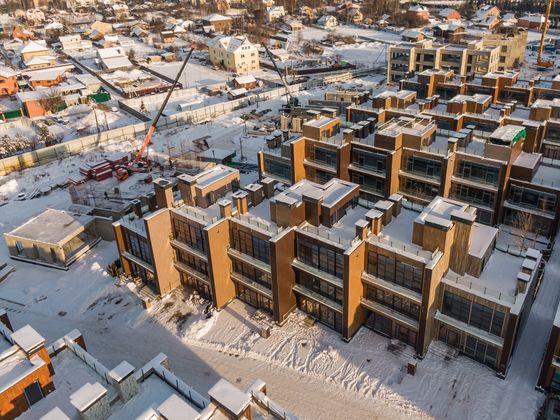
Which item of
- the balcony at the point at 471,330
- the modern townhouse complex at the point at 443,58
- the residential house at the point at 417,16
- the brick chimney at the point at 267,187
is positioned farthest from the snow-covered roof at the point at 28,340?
the residential house at the point at 417,16

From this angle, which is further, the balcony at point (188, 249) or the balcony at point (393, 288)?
the balcony at point (188, 249)

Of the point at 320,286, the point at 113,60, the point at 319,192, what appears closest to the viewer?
the point at 320,286

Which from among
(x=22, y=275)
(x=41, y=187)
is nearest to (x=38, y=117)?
(x=41, y=187)

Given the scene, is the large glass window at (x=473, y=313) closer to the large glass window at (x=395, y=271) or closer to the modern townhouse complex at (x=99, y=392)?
the large glass window at (x=395, y=271)

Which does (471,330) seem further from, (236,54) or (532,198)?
(236,54)

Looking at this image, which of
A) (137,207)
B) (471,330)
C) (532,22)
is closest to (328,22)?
(532,22)

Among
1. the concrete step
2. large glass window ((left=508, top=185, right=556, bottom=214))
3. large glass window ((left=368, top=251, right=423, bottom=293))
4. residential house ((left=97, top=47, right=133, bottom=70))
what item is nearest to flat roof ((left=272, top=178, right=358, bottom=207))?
large glass window ((left=368, top=251, right=423, bottom=293))

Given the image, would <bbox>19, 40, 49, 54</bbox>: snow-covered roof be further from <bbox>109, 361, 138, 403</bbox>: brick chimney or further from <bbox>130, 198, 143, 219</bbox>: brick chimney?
<bbox>109, 361, 138, 403</bbox>: brick chimney
